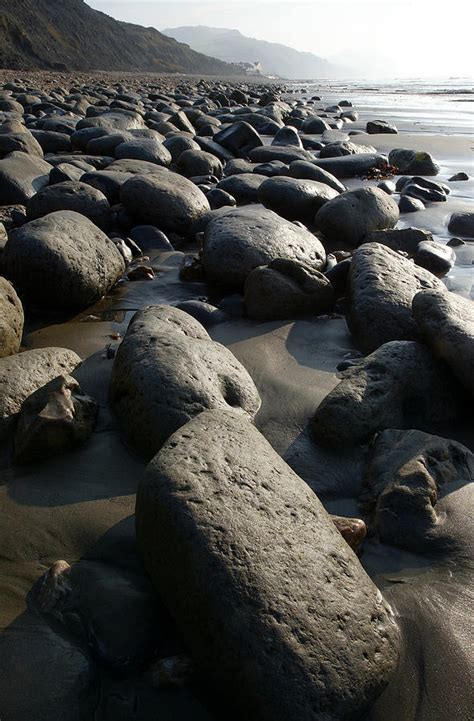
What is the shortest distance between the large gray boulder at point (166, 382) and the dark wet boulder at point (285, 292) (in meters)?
0.91

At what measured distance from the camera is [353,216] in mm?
5438

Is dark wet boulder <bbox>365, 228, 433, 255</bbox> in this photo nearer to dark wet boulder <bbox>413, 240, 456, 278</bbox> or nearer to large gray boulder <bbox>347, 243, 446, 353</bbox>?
dark wet boulder <bbox>413, 240, 456, 278</bbox>

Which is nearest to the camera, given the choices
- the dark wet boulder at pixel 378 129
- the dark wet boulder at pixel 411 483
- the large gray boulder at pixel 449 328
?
the dark wet boulder at pixel 411 483

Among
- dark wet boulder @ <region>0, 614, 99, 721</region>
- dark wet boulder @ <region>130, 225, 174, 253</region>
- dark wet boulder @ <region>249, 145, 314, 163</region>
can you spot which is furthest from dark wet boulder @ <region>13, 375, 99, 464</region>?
dark wet boulder @ <region>249, 145, 314, 163</region>

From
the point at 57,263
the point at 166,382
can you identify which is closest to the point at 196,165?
the point at 57,263

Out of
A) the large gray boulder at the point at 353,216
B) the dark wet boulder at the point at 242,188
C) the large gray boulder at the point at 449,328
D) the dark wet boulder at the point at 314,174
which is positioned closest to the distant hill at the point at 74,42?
the dark wet boulder at the point at 314,174

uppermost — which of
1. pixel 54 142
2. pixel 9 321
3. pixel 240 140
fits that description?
pixel 240 140

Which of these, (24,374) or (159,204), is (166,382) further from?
(159,204)

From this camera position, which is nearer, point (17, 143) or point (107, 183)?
point (107, 183)

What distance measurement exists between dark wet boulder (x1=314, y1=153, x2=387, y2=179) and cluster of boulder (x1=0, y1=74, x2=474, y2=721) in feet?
10.7

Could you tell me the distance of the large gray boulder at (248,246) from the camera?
4246mm

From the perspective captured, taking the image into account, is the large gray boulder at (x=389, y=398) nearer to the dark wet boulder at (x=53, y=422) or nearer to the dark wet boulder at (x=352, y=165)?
the dark wet boulder at (x=53, y=422)

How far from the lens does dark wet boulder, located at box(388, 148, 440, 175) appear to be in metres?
9.03

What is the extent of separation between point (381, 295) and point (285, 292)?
0.63 m
